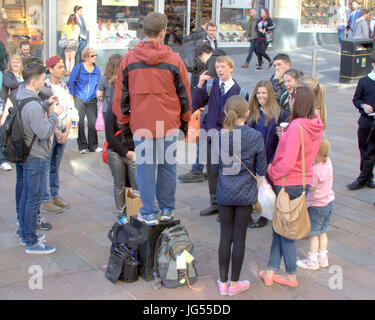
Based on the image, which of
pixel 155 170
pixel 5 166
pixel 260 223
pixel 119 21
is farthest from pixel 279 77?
pixel 119 21

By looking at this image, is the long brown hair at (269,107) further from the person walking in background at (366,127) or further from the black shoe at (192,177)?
the black shoe at (192,177)

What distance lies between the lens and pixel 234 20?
19.4 metres

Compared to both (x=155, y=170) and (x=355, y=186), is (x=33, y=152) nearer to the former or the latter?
(x=155, y=170)

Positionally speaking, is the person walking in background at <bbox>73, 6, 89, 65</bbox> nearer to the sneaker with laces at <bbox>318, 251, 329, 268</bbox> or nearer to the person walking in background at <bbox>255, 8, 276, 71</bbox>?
the person walking in background at <bbox>255, 8, 276, 71</bbox>

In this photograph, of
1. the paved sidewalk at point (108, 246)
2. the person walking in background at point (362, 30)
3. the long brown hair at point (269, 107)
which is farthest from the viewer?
the person walking in background at point (362, 30)

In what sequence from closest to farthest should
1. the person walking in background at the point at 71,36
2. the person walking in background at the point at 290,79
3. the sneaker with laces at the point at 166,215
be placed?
1. the sneaker with laces at the point at 166,215
2. the person walking in background at the point at 290,79
3. the person walking in background at the point at 71,36

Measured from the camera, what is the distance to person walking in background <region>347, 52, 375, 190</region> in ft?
23.5

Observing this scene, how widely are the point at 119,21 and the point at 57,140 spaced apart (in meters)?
10.9

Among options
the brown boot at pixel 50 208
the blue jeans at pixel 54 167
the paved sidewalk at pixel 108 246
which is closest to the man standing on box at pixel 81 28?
the paved sidewalk at pixel 108 246

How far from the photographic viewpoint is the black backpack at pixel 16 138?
16.7 feet

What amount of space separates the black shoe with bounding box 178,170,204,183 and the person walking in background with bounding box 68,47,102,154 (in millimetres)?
2100

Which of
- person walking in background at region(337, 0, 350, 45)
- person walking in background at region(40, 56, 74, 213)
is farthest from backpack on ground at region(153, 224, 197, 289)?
person walking in background at region(337, 0, 350, 45)

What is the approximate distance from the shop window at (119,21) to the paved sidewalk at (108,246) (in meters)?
8.20

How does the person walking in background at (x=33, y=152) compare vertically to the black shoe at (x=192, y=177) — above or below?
above
